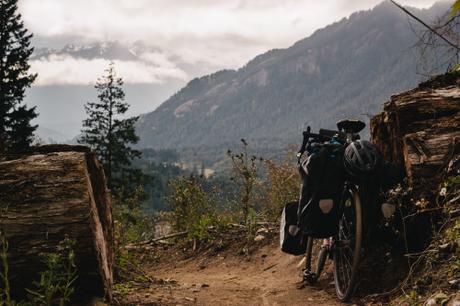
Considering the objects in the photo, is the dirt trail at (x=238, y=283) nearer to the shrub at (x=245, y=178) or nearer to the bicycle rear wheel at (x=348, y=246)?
the bicycle rear wheel at (x=348, y=246)

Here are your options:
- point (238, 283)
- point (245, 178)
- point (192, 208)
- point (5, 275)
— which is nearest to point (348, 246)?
point (238, 283)

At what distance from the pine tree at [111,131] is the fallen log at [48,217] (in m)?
36.9

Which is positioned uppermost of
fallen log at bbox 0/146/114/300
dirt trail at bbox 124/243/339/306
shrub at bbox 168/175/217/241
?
fallen log at bbox 0/146/114/300

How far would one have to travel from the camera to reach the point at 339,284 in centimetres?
552

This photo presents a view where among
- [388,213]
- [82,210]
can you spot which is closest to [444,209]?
[388,213]

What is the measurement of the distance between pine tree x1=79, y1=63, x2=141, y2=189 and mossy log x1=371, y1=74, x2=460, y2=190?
121ft

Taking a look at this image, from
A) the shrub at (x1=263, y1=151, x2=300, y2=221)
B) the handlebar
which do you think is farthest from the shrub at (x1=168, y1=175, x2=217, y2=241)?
the handlebar

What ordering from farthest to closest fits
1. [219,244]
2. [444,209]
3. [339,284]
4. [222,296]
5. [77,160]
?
1. [219,244]
2. [222,296]
3. [339,284]
4. [77,160]
5. [444,209]

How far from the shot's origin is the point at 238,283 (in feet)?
24.7

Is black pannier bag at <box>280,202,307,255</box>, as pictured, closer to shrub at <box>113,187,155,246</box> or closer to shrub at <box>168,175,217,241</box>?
shrub at <box>168,175,217,241</box>

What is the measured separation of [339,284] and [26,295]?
10.7 feet

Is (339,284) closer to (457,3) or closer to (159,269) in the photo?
(457,3)

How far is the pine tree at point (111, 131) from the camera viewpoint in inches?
1699

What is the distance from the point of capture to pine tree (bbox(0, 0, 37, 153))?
109ft
